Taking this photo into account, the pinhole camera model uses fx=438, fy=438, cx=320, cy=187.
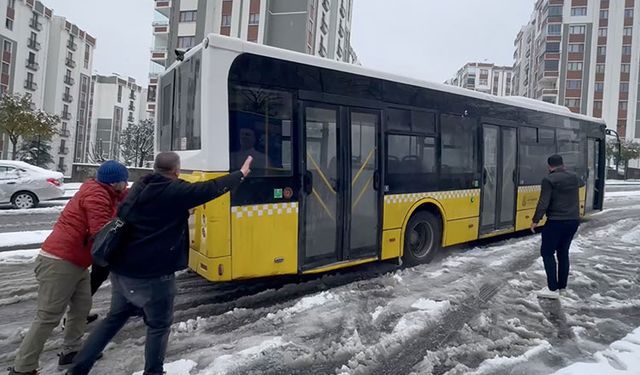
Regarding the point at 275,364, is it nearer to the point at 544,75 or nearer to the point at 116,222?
the point at 116,222

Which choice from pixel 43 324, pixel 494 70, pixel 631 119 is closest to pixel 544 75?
pixel 631 119

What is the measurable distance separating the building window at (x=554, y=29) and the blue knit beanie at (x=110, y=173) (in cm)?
7669

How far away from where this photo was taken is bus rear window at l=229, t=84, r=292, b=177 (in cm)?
506

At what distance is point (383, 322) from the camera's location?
4.88 meters

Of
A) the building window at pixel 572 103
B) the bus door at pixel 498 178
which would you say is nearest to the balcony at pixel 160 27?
the bus door at pixel 498 178

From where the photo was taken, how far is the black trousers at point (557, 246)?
570 centimetres

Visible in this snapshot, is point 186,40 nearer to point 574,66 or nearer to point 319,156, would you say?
point 319,156

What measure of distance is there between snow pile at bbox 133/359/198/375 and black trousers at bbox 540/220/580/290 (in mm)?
4545

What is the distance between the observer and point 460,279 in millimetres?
6590

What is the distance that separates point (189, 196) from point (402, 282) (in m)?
4.10

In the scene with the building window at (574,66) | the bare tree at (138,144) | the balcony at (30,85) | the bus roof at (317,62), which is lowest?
the bus roof at (317,62)

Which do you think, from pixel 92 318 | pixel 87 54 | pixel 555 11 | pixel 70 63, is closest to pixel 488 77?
pixel 555 11

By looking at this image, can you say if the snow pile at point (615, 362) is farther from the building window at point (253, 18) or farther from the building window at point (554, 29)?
the building window at point (554, 29)

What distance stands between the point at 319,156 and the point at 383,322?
7.37 feet
